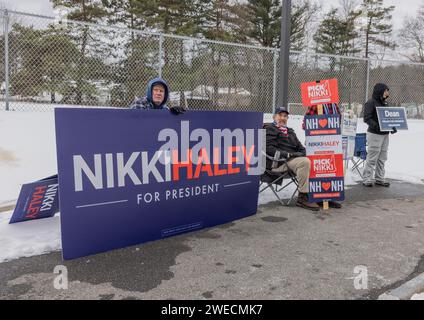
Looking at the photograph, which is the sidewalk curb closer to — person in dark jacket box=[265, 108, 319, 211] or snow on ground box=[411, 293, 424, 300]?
snow on ground box=[411, 293, 424, 300]

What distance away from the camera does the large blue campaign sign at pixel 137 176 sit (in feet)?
10.9

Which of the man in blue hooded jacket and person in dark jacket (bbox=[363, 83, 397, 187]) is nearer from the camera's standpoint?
the man in blue hooded jacket

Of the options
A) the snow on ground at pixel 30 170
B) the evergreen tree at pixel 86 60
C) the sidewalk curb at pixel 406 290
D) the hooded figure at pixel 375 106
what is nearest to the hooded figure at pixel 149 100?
the snow on ground at pixel 30 170

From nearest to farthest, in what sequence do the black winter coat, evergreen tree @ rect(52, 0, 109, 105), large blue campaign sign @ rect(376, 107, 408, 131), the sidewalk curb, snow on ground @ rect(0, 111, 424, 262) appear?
the sidewalk curb, snow on ground @ rect(0, 111, 424, 262), the black winter coat, large blue campaign sign @ rect(376, 107, 408, 131), evergreen tree @ rect(52, 0, 109, 105)

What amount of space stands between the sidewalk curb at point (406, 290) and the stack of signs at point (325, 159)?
2.31 metres

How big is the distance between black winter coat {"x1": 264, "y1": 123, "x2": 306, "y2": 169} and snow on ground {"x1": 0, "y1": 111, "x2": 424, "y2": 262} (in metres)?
0.76

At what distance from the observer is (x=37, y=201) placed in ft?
13.7

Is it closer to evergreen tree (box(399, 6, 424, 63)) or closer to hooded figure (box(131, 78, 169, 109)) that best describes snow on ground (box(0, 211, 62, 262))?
hooded figure (box(131, 78, 169, 109))

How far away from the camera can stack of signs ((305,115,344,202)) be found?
216 inches

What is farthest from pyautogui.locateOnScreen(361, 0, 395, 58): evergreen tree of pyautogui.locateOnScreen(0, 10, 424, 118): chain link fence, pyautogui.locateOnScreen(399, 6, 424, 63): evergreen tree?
pyautogui.locateOnScreen(0, 10, 424, 118): chain link fence

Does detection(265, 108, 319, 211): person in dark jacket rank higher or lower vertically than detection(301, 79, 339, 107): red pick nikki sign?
lower

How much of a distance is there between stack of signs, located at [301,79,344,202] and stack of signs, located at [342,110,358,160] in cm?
227

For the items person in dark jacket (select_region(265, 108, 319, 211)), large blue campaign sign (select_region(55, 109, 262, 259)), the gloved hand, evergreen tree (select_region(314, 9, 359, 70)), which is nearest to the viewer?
large blue campaign sign (select_region(55, 109, 262, 259))

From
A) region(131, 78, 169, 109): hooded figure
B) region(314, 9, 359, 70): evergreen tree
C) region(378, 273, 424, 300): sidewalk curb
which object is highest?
region(314, 9, 359, 70): evergreen tree
